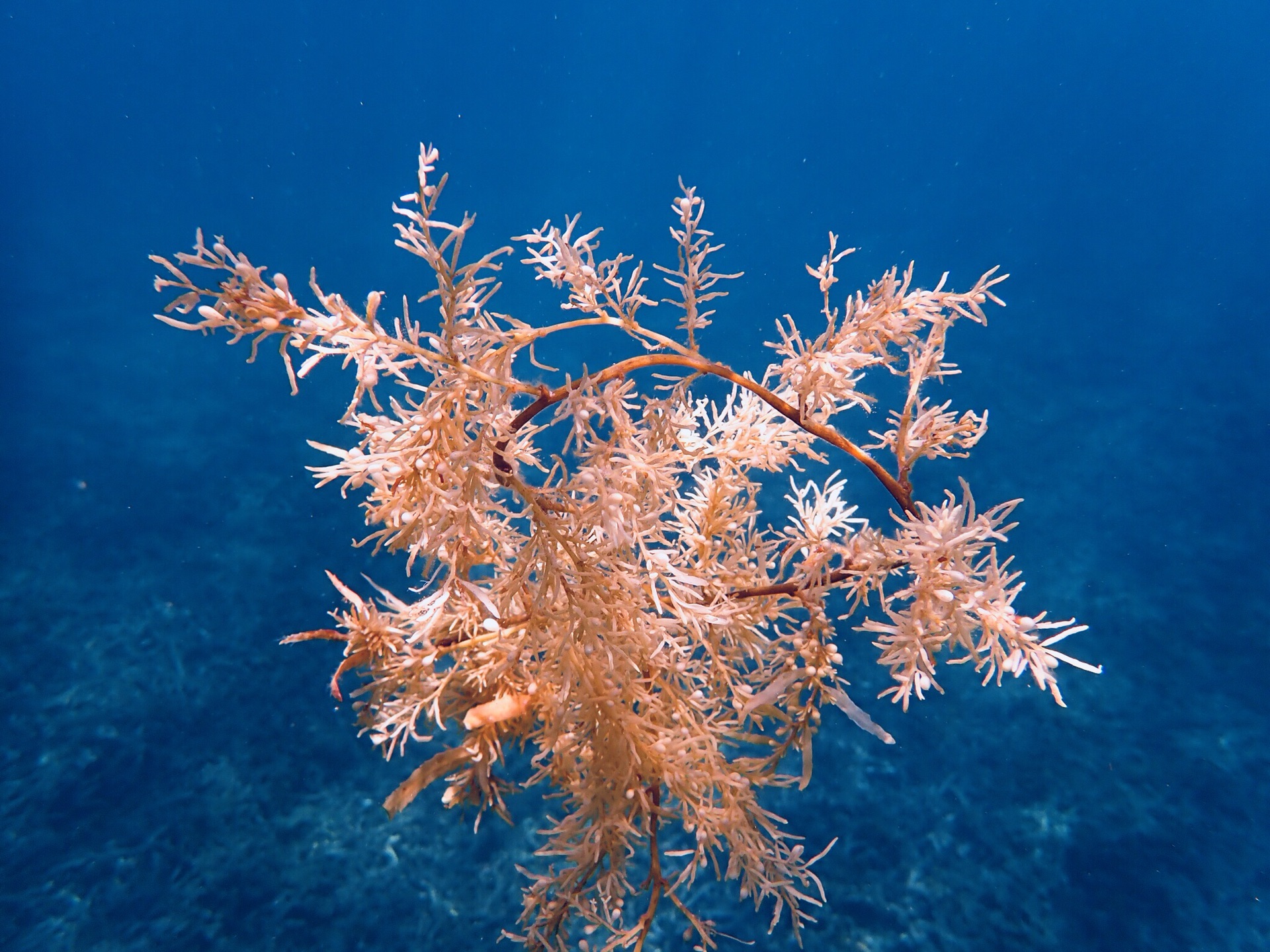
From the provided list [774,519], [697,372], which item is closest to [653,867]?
[697,372]

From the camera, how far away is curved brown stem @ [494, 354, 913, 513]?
1.64 meters

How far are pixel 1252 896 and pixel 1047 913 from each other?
2.16 metres

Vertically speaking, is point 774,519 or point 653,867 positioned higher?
point 774,519

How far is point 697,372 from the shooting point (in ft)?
5.73

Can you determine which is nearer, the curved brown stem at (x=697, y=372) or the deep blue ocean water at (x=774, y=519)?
the curved brown stem at (x=697, y=372)

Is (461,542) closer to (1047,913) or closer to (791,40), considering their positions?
(1047,913)

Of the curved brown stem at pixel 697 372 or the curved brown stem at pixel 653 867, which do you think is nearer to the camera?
the curved brown stem at pixel 697 372

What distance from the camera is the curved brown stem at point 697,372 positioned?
164 centimetres

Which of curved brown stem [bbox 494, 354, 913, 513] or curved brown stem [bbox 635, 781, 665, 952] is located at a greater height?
curved brown stem [bbox 494, 354, 913, 513]

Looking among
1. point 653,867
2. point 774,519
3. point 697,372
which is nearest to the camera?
point 697,372

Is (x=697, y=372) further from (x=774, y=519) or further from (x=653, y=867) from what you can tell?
(x=774, y=519)

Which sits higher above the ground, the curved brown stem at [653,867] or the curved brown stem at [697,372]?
the curved brown stem at [697,372]

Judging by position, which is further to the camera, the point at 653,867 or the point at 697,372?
the point at 653,867

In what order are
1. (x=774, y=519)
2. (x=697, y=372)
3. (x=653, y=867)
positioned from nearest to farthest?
(x=697, y=372) → (x=653, y=867) → (x=774, y=519)
